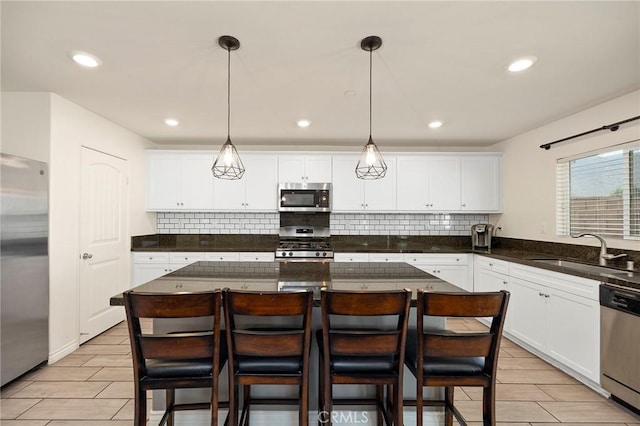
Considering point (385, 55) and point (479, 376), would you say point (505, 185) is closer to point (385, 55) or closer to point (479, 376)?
point (385, 55)

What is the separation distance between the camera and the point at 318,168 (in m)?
4.52

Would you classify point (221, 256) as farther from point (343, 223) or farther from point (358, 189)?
point (358, 189)

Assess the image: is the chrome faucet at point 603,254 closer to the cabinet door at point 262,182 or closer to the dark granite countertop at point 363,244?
the dark granite countertop at point 363,244

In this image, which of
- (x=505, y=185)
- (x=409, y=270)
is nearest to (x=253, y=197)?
(x=409, y=270)

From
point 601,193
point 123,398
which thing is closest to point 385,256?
point 601,193

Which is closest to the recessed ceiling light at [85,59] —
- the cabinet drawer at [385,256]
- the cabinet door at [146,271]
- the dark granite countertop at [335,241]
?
the cabinet door at [146,271]

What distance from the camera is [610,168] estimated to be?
2.94 metres

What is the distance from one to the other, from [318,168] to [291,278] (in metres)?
2.64

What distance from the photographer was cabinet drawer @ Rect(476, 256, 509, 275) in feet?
11.4

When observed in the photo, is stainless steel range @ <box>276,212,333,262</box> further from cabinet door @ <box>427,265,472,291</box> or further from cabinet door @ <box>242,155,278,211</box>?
cabinet door @ <box>427,265,472,291</box>

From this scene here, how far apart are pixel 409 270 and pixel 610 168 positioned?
7.25 ft

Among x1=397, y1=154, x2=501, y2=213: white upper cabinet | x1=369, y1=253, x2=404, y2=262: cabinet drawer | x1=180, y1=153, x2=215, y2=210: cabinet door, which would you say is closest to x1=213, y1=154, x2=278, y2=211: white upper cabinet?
x1=180, y1=153, x2=215, y2=210: cabinet door

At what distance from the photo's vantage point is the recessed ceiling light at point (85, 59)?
2137 millimetres

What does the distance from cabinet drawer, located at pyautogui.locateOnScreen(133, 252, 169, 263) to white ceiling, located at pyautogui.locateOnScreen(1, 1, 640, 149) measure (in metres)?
1.68
